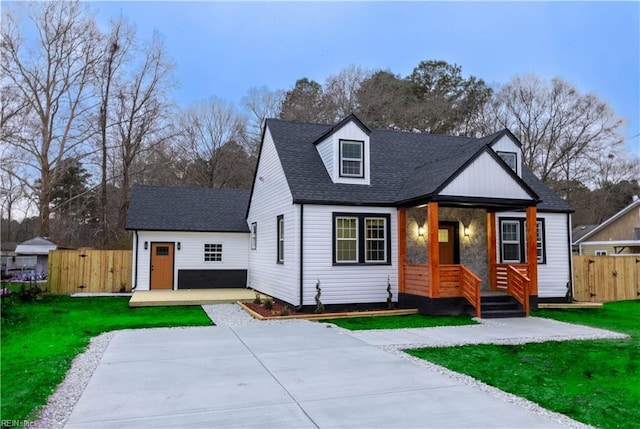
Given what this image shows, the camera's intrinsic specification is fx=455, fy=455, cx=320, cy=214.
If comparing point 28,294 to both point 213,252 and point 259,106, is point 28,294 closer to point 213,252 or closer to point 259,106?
point 213,252

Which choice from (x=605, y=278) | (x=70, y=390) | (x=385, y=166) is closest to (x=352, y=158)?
(x=385, y=166)

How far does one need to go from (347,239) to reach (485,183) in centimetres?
403

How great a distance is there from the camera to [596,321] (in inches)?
454

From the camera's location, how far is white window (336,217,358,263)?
1292cm

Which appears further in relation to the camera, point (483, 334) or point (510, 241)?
point (510, 241)

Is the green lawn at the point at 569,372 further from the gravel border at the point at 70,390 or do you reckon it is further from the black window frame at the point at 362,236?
the black window frame at the point at 362,236

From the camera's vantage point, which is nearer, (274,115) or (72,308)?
(72,308)

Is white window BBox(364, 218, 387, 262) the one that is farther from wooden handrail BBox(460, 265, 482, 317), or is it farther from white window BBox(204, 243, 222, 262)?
white window BBox(204, 243, 222, 262)

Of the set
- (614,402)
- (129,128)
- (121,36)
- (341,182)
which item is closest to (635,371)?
(614,402)

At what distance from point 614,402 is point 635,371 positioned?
6.18 ft

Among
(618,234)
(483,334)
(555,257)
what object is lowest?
(483,334)

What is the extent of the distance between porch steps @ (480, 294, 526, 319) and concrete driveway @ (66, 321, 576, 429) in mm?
5278

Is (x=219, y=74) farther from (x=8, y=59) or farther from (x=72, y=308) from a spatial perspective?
(x=72, y=308)

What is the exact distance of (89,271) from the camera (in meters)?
18.0
